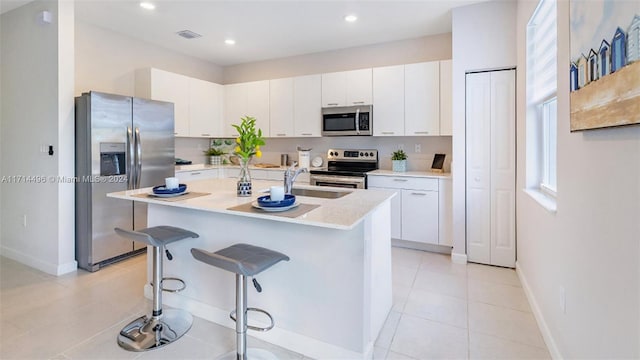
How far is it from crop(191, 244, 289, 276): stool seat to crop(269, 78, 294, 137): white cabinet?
10.5 ft

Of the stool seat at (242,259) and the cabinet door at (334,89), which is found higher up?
the cabinet door at (334,89)

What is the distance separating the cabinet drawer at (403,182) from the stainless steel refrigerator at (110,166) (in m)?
2.60

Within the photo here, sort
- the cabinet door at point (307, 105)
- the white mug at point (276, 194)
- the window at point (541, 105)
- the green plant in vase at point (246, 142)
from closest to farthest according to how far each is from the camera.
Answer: the white mug at point (276, 194) → the green plant in vase at point (246, 142) → the window at point (541, 105) → the cabinet door at point (307, 105)

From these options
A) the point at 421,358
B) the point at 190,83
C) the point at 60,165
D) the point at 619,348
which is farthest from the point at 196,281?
the point at 190,83

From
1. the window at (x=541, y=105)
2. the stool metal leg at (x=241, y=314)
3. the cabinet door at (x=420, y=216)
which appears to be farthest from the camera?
the cabinet door at (x=420, y=216)

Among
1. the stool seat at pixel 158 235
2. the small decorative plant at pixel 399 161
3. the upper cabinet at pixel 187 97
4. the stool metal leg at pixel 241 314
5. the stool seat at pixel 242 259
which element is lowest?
the stool metal leg at pixel 241 314

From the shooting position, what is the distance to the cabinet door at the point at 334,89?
175 inches

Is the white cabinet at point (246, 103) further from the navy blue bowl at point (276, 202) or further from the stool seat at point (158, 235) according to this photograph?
the navy blue bowl at point (276, 202)

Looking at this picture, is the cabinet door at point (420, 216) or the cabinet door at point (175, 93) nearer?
the cabinet door at point (420, 216)

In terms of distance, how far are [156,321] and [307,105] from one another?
11.0ft

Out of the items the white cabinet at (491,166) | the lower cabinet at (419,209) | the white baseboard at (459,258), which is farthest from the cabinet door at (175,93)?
the white baseboard at (459,258)

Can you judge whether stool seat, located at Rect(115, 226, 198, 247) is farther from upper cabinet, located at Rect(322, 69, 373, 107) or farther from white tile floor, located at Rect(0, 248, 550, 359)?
upper cabinet, located at Rect(322, 69, 373, 107)

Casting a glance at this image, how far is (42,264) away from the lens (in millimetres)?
3297

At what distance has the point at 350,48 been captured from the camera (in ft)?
15.6
